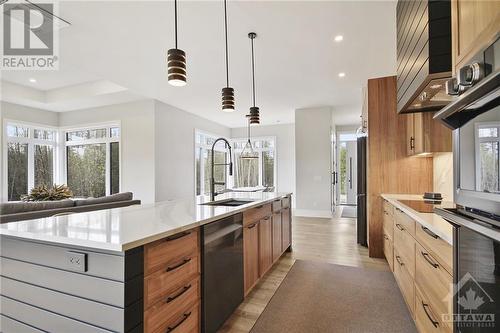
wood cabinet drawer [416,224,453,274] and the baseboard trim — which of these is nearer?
wood cabinet drawer [416,224,453,274]

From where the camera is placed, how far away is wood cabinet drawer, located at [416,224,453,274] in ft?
4.00

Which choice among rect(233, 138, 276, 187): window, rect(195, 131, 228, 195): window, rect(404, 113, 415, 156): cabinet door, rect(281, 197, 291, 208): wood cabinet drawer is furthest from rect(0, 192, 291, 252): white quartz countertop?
rect(233, 138, 276, 187): window

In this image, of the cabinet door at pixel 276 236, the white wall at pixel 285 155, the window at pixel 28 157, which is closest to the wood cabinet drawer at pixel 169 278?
the cabinet door at pixel 276 236

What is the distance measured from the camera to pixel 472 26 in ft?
3.14

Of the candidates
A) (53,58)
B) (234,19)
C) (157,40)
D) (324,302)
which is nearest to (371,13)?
(234,19)

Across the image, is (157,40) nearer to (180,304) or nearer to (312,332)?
(180,304)

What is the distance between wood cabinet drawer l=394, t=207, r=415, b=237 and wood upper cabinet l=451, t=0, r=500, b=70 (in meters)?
1.27

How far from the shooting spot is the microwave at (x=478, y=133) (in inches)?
28.0

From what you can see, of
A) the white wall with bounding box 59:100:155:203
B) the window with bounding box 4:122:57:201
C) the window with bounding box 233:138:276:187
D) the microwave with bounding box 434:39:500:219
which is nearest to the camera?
the microwave with bounding box 434:39:500:219

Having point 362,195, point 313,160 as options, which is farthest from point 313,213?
point 362,195

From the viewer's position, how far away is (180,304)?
1442 millimetres

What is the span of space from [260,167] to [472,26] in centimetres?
857

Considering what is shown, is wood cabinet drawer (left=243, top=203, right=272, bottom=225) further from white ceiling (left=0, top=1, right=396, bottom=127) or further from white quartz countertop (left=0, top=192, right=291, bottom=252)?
white ceiling (left=0, top=1, right=396, bottom=127)

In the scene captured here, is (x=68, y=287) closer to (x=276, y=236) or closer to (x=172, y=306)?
(x=172, y=306)
